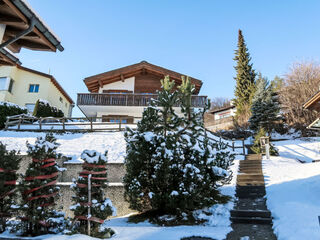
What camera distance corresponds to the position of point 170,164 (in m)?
6.34

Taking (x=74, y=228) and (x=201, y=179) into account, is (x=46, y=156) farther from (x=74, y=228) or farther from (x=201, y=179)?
(x=201, y=179)

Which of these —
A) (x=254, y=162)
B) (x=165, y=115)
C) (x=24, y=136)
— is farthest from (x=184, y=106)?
(x=24, y=136)

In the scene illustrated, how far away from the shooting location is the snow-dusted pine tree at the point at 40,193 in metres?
4.01

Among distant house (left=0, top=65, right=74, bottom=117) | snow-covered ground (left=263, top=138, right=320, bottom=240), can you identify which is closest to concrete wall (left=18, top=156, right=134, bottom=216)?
snow-covered ground (left=263, top=138, right=320, bottom=240)

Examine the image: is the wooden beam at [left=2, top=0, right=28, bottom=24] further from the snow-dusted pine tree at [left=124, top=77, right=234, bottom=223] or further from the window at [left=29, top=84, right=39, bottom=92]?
the window at [left=29, top=84, right=39, bottom=92]

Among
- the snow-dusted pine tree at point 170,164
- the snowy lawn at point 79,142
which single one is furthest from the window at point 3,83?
the snow-dusted pine tree at point 170,164

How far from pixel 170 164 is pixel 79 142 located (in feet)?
30.5

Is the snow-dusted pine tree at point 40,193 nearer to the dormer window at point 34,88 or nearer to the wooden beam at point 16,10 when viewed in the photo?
the wooden beam at point 16,10

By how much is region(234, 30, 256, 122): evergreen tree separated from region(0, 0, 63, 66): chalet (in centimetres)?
2713

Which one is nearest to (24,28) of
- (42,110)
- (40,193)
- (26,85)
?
(40,193)

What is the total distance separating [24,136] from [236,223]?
1408cm

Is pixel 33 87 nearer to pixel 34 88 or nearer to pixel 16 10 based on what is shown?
pixel 34 88

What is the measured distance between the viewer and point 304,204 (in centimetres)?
643

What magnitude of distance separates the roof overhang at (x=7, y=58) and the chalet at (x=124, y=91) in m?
11.4
